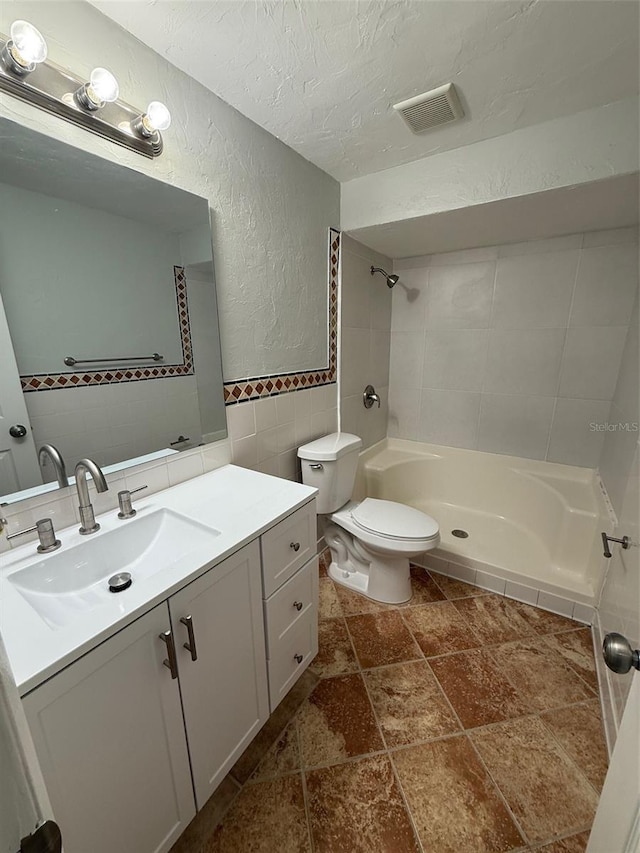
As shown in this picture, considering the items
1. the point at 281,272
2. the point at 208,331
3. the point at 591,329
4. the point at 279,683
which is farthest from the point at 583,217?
the point at 279,683

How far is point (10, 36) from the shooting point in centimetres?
79

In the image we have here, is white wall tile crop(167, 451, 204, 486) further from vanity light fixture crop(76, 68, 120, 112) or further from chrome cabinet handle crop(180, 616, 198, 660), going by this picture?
vanity light fixture crop(76, 68, 120, 112)

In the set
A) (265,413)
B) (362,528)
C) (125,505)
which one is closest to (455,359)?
(362,528)

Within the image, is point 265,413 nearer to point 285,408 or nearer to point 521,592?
point 285,408

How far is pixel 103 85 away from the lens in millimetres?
900

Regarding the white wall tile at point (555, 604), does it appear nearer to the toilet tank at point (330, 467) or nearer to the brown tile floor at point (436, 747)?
the brown tile floor at point (436, 747)

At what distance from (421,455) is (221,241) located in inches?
75.8

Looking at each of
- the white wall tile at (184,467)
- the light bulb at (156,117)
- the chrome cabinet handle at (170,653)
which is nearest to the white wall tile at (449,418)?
the white wall tile at (184,467)

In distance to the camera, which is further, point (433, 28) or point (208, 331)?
point (208, 331)

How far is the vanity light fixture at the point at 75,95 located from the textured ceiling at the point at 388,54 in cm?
22

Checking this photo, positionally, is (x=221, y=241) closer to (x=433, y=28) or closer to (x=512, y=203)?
(x=433, y=28)

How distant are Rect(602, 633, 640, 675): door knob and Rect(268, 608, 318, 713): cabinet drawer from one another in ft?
3.00

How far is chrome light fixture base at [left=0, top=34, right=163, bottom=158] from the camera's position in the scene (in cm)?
81

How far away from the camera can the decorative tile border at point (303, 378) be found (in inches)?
Result: 58.4
